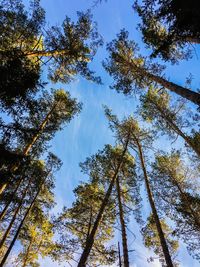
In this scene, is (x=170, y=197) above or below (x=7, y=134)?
above

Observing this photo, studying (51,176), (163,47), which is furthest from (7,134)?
(51,176)

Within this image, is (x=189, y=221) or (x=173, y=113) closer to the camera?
(x=189, y=221)

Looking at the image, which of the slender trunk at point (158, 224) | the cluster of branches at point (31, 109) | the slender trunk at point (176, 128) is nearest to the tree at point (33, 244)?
the cluster of branches at point (31, 109)

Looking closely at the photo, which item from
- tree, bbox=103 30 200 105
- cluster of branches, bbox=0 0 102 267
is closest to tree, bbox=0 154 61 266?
cluster of branches, bbox=0 0 102 267

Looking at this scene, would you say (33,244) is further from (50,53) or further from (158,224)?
(50,53)

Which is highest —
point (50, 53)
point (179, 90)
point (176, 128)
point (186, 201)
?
point (176, 128)

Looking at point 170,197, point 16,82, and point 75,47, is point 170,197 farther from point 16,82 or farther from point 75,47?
point 16,82

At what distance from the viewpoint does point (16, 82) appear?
800 centimetres

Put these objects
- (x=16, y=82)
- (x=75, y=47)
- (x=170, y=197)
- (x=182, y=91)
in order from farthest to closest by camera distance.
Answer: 1. (x=170, y=197)
2. (x=75, y=47)
3. (x=182, y=91)
4. (x=16, y=82)

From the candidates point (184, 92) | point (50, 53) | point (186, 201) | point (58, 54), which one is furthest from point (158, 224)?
point (58, 54)

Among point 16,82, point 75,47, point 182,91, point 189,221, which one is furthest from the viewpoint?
point 75,47

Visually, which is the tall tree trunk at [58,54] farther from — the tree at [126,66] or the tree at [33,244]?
the tree at [33,244]

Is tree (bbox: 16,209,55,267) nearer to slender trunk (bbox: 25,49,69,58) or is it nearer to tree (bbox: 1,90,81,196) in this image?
tree (bbox: 1,90,81,196)

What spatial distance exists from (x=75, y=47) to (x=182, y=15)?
936cm
